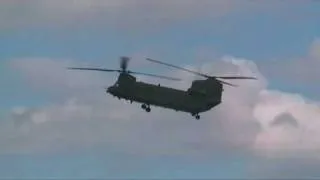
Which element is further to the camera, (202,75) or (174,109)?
(202,75)

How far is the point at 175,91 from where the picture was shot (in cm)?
12038

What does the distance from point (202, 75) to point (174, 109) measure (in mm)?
12990

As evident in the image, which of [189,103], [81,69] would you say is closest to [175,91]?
[189,103]

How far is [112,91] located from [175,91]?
12.2 meters

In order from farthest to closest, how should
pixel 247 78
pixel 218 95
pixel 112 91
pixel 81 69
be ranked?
pixel 218 95 < pixel 112 91 < pixel 247 78 < pixel 81 69

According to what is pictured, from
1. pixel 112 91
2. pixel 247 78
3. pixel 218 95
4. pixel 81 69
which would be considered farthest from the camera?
pixel 218 95

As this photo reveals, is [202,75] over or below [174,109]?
over

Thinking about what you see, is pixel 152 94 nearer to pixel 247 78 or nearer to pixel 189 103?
pixel 189 103

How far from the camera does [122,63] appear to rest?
121 metres

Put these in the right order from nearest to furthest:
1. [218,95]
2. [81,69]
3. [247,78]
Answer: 1. [81,69]
2. [247,78]
3. [218,95]

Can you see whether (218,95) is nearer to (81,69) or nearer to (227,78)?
(227,78)

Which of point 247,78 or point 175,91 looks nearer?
point 247,78

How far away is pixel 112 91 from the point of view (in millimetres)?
116688

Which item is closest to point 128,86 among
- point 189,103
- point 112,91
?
point 112,91
